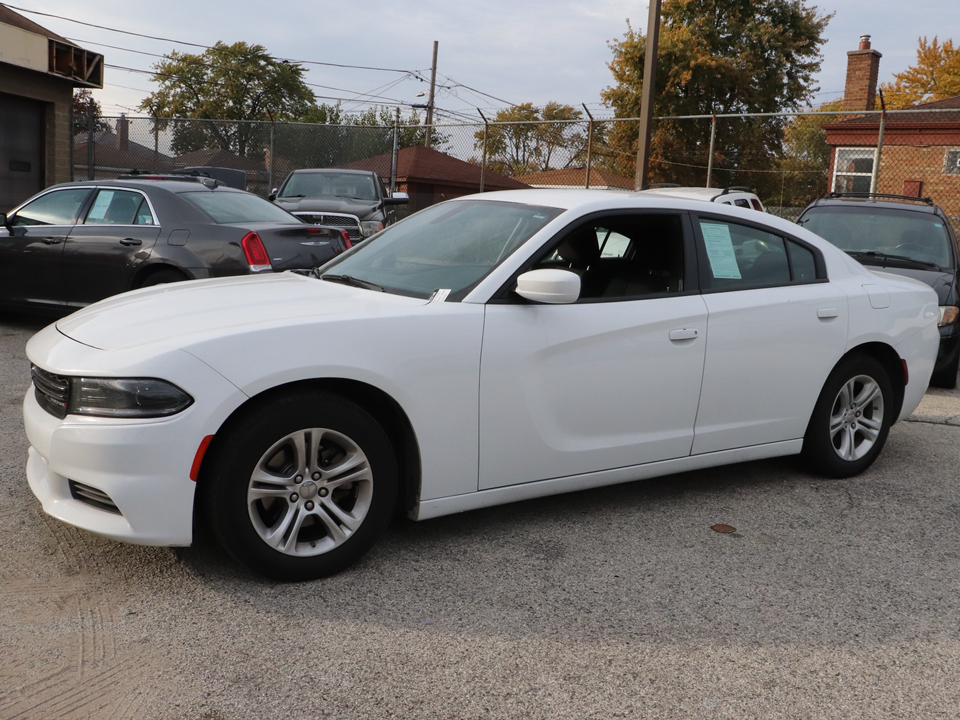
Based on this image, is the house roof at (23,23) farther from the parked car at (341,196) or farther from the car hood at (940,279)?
the car hood at (940,279)

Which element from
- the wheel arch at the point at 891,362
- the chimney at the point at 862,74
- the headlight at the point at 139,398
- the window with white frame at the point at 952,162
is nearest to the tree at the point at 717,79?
the chimney at the point at 862,74

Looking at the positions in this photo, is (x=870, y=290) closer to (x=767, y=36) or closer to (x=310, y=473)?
(x=310, y=473)

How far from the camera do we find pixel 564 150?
19719 millimetres

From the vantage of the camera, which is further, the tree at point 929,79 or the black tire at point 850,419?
the tree at point 929,79

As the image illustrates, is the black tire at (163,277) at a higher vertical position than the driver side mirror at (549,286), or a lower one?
lower

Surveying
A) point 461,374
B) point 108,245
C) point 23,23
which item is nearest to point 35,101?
point 23,23

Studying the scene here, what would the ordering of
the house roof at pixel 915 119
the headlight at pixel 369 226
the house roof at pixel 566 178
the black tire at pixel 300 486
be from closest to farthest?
the black tire at pixel 300 486, the headlight at pixel 369 226, the house roof at pixel 566 178, the house roof at pixel 915 119

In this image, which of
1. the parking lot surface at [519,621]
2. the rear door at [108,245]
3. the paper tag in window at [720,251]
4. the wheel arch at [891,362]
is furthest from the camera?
the rear door at [108,245]

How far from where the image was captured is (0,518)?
4137 millimetres

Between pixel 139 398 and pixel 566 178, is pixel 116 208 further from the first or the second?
pixel 566 178

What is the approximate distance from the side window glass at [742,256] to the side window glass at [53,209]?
21.5 ft

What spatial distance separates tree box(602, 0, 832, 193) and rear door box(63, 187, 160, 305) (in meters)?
28.4

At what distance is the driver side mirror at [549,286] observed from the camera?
3.87 metres

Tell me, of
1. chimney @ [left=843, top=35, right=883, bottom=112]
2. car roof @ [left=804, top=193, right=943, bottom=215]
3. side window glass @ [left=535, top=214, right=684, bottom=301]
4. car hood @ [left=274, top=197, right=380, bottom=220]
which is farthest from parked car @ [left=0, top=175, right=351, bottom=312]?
chimney @ [left=843, top=35, right=883, bottom=112]
